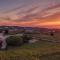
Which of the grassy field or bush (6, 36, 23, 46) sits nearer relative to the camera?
the grassy field

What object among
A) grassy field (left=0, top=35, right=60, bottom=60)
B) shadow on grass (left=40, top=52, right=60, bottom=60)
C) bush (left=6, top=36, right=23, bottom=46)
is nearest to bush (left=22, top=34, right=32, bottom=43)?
grassy field (left=0, top=35, right=60, bottom=60)

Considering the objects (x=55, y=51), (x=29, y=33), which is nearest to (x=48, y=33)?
(x=29, y=33)

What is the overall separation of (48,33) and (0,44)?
5.59 metres

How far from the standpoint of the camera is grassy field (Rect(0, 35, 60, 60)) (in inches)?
481

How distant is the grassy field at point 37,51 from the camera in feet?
40.1

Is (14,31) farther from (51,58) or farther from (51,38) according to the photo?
(51,58)

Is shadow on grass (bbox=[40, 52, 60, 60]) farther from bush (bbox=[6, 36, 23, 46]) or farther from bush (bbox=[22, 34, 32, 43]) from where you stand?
bush (bbox=[22, 34, 32, 43])

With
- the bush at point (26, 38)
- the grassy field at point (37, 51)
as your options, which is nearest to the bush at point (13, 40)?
the grassy field at point (37, 51)

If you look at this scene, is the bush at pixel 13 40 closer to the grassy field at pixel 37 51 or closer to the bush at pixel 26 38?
A: the grassy field at pixel 37 51

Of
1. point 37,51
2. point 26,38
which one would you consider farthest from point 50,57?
point 26,38

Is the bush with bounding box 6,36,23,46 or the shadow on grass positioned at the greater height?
the bush with bounding box 6,36,23,46

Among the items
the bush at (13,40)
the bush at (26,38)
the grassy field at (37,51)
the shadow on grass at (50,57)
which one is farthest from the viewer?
the bush at (26,38)

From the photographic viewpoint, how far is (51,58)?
13336 mm

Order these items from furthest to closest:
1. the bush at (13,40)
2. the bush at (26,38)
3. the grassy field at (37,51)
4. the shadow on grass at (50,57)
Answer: the bush at (26,38), the bush at (13,40), the shadow on grass at (50,57), the grassy field at (37,51)
